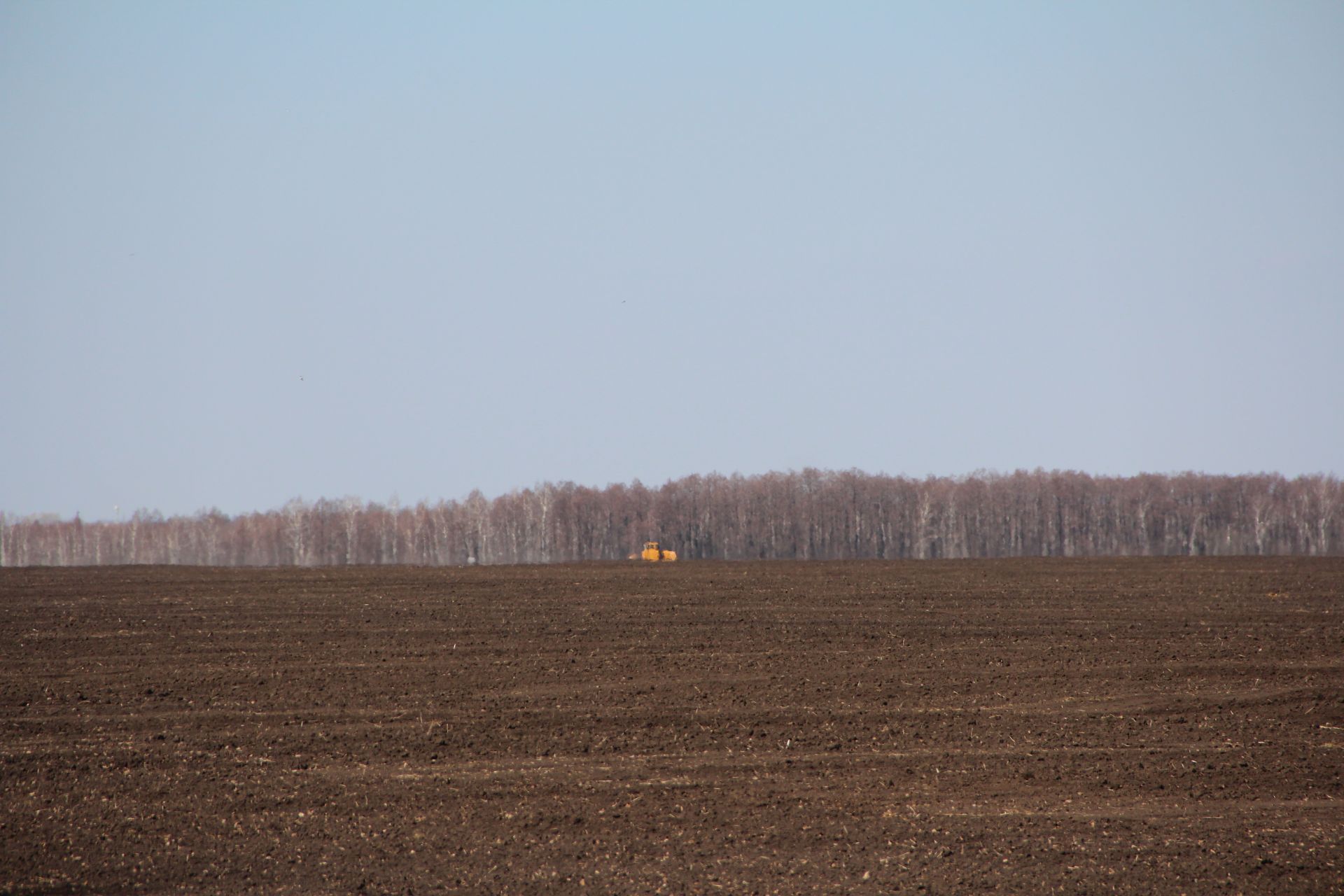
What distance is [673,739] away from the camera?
15.6m

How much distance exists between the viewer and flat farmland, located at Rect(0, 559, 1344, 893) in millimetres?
11172

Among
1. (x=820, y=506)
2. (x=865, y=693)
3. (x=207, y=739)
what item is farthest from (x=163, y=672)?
(x=820, y=506)

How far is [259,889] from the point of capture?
10.4 meters

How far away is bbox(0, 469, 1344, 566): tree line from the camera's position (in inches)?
2650

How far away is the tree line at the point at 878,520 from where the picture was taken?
67312 millimetres

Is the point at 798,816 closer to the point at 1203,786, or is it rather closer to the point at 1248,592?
the point at 1203,786

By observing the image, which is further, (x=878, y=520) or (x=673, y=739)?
(x=878, y=520)

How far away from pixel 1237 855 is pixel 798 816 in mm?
4264

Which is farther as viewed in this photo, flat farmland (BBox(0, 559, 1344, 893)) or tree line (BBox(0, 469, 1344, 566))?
tree line (BBox(0, 469, 1344, 566))

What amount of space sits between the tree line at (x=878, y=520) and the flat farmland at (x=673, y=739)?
132 ft

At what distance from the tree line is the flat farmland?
132ft

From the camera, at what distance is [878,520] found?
71.2 meters

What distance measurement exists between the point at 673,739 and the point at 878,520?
5698 centimetres

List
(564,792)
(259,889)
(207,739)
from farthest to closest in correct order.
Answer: (207,739), (564,792), (259,889)
